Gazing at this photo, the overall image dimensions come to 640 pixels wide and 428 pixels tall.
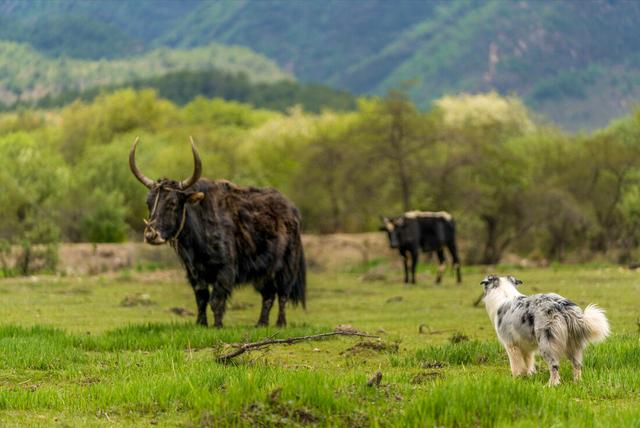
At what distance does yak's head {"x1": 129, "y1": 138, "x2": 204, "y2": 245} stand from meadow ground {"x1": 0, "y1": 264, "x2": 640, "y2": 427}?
1.40 m

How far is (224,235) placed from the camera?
14.6 metres

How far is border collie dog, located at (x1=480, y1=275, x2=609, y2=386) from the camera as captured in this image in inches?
333

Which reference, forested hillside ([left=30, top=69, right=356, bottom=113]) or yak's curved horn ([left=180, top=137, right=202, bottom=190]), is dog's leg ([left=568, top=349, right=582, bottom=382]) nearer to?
yak's curved horn ([left=180, top=137, right=202, bottom=190])

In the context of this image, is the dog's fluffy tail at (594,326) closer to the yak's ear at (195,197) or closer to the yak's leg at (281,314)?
the yak's ear at (195,197)

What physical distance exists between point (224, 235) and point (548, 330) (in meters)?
7.07

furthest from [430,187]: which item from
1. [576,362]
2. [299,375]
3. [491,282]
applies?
[299,375]

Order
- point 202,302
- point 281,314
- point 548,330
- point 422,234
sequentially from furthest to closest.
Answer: point 422,234 < point 281,314 < point 202,302 < point 548,330

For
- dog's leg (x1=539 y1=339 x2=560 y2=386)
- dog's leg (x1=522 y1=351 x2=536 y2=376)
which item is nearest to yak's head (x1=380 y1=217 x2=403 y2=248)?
dog's leg (x1=522 y1=351 x2=536 y2=376)

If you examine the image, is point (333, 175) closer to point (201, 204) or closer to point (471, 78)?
point (201, 204)

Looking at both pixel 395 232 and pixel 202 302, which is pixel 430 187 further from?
pixel 202 302

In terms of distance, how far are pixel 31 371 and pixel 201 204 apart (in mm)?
5132

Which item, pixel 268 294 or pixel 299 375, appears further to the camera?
pixel 268 294

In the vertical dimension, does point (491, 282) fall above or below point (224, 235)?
below

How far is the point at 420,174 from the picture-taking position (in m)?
39.2
